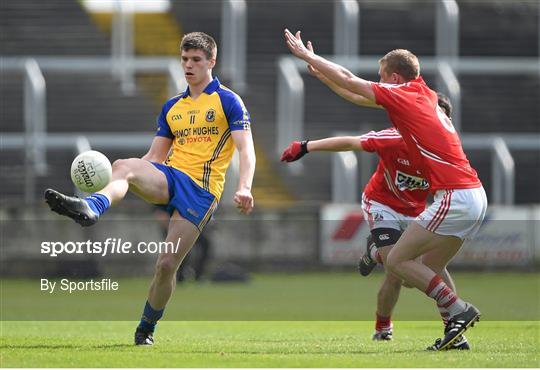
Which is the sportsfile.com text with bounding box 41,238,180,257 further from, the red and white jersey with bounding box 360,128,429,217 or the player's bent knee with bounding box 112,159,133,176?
the player's bent knee with bounding box 112,159,133,176

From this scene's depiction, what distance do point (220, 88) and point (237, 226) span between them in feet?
46.3

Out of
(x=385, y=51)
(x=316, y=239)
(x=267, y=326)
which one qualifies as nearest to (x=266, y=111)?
(x=385, y=51)

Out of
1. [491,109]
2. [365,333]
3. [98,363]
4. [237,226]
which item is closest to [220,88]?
[98,363]

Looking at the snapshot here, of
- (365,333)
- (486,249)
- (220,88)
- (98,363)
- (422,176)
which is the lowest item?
(486,249)

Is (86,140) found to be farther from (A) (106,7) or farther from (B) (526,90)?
(B) (526,90)

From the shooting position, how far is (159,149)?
9289 millimetres

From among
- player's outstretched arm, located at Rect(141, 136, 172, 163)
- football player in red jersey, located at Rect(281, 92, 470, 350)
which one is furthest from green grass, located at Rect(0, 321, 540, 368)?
player's outstretched arm, located at Rect(141, 136, 172, 163)

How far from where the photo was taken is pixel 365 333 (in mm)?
11422

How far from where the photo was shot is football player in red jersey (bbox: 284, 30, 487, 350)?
28.5ft

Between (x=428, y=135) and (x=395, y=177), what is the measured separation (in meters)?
1.44

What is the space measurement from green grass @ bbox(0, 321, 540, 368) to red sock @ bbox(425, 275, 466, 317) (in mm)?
375

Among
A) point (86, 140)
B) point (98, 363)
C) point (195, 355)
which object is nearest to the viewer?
point (98, 363)

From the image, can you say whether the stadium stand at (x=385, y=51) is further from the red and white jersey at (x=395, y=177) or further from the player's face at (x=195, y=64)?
the player's face at (x=195, y=64)

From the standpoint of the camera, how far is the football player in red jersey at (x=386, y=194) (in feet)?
32.5
